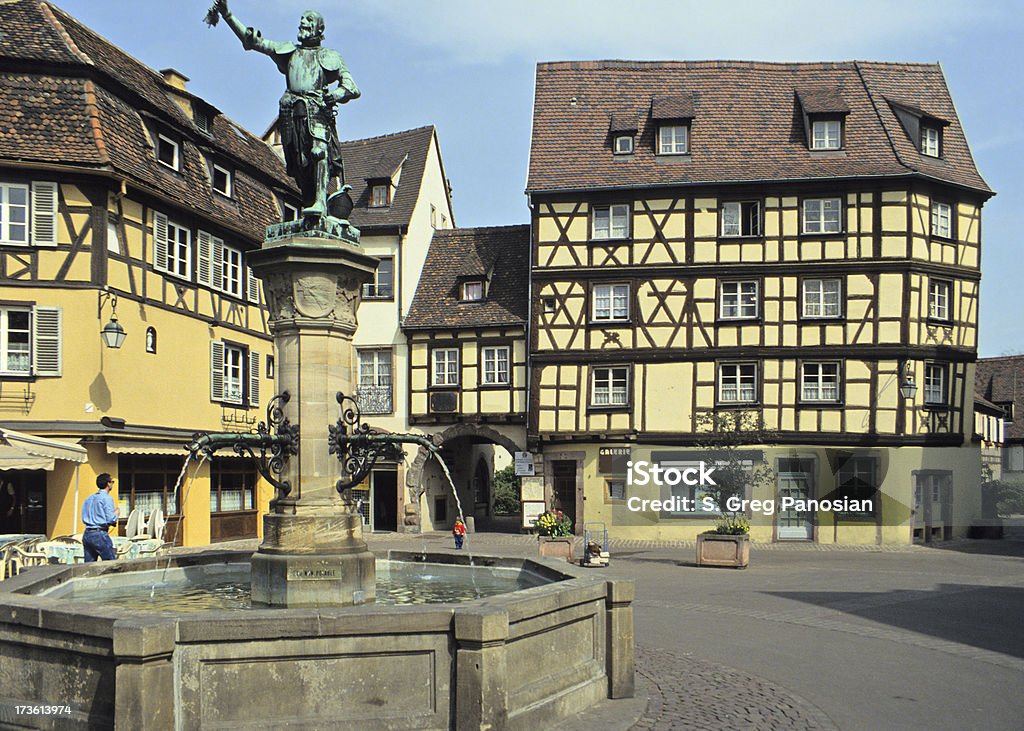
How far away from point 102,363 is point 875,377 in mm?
21220

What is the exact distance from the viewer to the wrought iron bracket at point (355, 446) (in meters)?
10.4

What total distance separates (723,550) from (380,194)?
67.5 ft

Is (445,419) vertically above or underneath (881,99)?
underneath

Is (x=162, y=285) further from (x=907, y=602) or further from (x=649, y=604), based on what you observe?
(x=907, y=602)

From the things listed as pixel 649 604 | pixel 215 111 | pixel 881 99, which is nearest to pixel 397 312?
pixel 215 111

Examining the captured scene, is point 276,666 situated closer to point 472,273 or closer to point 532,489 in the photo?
point 532,489

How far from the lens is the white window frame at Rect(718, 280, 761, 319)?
32844mm

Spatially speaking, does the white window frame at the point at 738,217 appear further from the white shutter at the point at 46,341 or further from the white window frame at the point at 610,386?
the white shutter at the point at 46,341

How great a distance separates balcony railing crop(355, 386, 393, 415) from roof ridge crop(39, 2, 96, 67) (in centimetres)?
1473

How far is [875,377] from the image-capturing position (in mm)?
32031

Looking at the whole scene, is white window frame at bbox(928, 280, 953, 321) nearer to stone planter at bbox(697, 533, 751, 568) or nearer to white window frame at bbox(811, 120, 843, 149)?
white window frame at bbox(811, 120, 843, 149)

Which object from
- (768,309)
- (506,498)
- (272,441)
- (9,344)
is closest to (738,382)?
(768,309)

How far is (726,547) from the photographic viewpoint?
2312cm

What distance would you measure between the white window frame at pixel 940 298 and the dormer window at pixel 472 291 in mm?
14045
